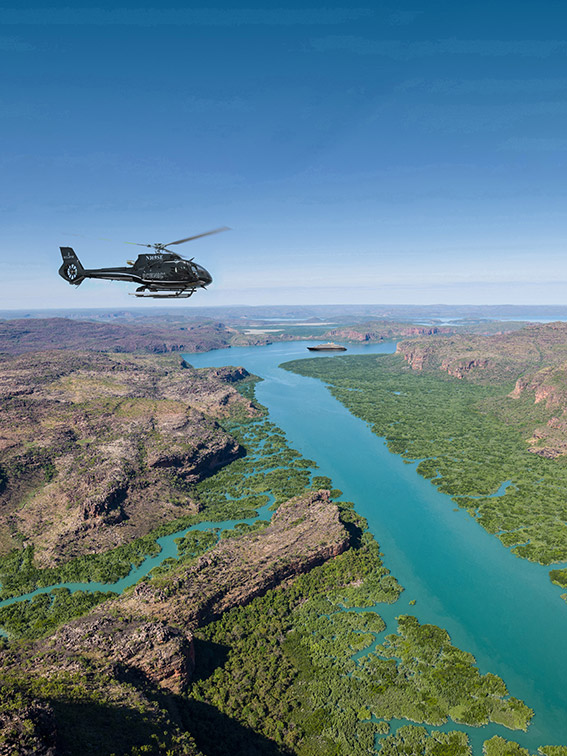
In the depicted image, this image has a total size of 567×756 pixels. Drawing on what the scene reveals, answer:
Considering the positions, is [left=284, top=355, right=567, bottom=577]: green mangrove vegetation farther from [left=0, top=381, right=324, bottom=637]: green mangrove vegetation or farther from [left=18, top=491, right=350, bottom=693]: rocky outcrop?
[left=18, top=491, right=350, bottom=693]: rocky outcrop

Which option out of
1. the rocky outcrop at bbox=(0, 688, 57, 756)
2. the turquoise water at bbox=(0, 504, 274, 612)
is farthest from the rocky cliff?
the turquoise water at bbox=(0, 504, 274, 612)

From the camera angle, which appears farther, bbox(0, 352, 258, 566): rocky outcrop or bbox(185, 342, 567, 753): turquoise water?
bbox(0, 352, 258, 566): rocky outcrop

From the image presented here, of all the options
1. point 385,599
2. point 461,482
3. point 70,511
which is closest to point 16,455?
point 70,511

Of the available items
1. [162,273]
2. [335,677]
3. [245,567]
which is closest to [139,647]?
[245,567]

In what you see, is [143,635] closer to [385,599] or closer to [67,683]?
[67,683]

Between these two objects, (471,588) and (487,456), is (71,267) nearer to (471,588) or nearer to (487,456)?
(471,588)

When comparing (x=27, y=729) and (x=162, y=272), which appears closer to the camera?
(x=27, y=729)
